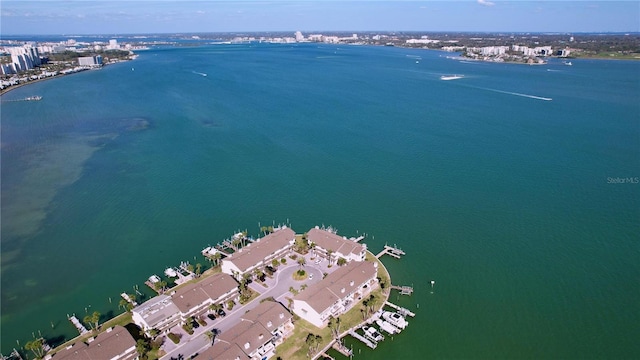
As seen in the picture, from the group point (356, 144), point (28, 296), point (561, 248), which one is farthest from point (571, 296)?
point (28, 296)

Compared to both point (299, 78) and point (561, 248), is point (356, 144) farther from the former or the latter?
point (299, 78)

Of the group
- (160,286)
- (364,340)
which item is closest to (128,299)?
(160,286)

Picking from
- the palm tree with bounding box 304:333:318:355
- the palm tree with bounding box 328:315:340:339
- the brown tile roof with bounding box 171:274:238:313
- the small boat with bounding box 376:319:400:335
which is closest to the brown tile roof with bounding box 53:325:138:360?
the brown tile roof with bounding box 171:274:238:313

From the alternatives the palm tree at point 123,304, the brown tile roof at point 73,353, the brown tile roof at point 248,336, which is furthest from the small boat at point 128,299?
the brown tile roof at point 248,336

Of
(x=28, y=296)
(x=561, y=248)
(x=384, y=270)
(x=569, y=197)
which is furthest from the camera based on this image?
(x=569, y=197)

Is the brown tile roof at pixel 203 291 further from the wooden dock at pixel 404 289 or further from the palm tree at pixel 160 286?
the wooden dock at pixel 404 289
